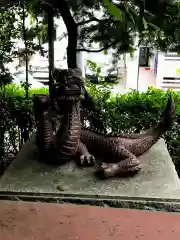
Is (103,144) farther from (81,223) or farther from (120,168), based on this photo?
(81,223)

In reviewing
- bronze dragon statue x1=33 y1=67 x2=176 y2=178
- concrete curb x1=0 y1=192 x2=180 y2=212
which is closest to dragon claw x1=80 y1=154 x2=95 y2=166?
bronze dragon statue x1=33 y1=67 x2=176 y2=178

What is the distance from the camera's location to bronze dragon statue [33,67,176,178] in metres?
1.60

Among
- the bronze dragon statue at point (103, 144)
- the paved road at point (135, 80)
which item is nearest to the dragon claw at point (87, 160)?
the bronze dragon statue at point (103, 144)

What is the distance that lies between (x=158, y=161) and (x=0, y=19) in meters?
1.87

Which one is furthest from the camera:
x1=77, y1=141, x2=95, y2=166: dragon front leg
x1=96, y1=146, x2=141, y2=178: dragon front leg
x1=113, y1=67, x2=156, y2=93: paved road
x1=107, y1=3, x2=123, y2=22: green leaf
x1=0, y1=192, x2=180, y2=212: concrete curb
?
x1=113, y1=67, x2=156, y2=93: paved road

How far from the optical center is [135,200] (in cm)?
142

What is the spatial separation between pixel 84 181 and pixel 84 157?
155mm

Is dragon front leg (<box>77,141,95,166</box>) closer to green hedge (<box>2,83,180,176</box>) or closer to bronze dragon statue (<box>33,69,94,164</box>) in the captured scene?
bronze dragon statue (<box>33,69,94,164</box>)

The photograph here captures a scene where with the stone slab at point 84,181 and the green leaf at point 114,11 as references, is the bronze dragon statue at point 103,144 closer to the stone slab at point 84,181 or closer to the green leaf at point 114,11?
the stone slab at point 84,181

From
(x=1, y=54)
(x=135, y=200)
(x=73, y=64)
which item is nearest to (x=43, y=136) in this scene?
(x=135, y=200)

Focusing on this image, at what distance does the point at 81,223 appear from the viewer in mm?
1265

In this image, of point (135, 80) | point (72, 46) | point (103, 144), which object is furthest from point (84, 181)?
point (135, 80)

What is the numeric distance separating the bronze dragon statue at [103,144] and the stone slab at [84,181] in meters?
0.05

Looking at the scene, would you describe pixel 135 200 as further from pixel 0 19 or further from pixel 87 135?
pixel 0 19
